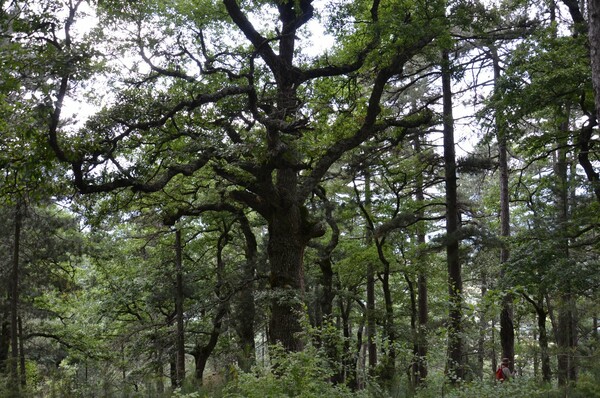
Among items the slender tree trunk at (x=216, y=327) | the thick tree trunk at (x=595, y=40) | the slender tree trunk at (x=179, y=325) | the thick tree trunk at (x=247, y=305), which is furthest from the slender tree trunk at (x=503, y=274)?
the slender tree trunk at (x=179, y=325)

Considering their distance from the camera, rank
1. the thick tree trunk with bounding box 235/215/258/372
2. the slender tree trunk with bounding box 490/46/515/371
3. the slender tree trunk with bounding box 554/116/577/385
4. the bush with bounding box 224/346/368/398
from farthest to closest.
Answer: the thick tree trunk with bounding box 235/215/258/372, the slender tree trunk with bounding box 490/46/515/371, the slender tree trunk with bounding box 554/116/577/385, the bush with bounding box 224/346/368/398

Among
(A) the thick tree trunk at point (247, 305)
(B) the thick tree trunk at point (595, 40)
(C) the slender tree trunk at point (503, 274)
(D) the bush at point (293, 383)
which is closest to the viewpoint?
(D) the bush at point (293, 383)

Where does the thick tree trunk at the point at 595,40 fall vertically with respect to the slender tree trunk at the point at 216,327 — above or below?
above

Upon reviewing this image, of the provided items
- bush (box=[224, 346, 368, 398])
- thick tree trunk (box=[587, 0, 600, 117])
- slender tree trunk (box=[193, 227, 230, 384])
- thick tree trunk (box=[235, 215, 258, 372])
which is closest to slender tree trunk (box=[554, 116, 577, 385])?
thick tree trunk (box=[587, 0, 600, 117])

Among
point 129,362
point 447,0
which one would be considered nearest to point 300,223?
point 447,0

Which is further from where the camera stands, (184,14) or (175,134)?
(184,14)

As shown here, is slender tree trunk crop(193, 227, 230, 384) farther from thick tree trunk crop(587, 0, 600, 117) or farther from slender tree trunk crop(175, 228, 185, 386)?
thick tree trunk crop(587, 0, 600, 117)

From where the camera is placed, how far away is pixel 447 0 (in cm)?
1027

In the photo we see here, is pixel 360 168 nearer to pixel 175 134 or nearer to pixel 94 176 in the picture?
pixel 175 134

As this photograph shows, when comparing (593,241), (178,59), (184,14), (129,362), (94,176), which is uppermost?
(184,14)

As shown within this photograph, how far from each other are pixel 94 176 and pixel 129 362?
9.70 m

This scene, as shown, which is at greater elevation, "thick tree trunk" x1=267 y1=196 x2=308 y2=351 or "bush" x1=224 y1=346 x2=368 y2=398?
"thick tree trunk" x1=267 y1=196 x2=308 y2=351

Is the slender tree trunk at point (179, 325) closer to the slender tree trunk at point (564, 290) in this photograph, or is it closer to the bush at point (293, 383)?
the bush at point (293, 383)

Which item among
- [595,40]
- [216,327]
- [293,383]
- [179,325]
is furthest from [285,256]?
[216,327]
